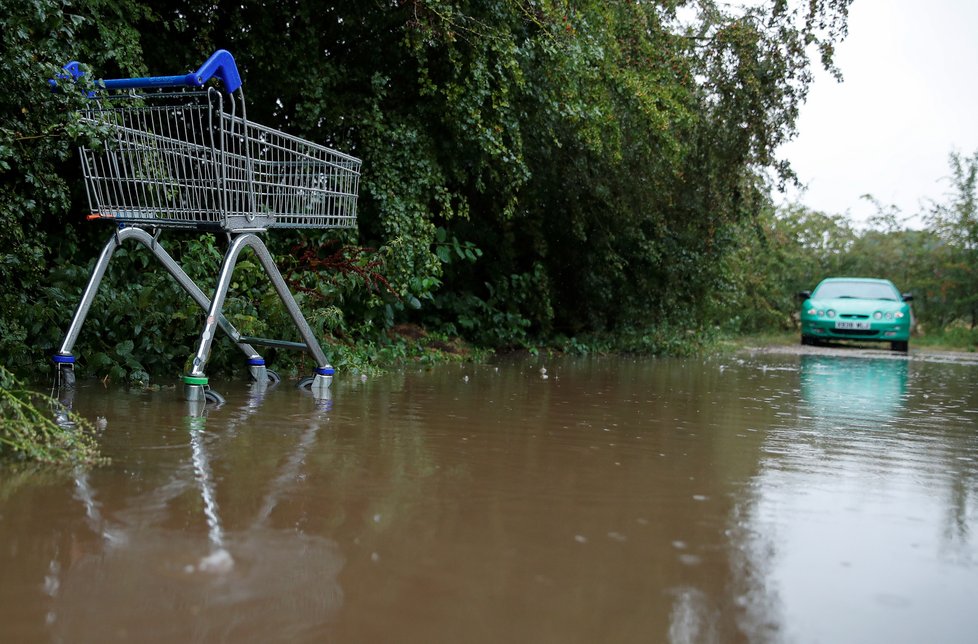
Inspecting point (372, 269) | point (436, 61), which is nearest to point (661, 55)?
point (436, 61)

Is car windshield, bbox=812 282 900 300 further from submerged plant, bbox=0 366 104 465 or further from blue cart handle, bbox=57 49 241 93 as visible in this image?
submerged plant, bbox=0 366 104 465

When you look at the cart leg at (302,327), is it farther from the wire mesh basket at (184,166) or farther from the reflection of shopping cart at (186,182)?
the wire mesh basket at (184,166)

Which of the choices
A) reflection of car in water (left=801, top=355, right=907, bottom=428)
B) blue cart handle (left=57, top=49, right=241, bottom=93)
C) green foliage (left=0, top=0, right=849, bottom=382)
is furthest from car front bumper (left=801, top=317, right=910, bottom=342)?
blue cart handle (left=57, top=49, right=241, bottom=93)

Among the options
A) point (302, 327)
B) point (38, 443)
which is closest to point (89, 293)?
point (302, 327)

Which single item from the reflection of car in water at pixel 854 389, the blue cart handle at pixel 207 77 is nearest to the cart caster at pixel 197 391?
the blue cart handle at pixel 207 77

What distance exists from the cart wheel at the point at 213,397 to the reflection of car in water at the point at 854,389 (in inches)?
131

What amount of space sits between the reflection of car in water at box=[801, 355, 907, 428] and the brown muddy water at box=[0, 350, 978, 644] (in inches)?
23.4

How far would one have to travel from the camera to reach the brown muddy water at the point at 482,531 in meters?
1.88

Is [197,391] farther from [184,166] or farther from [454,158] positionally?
[454,158]

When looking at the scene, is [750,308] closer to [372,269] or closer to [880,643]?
[372,269]

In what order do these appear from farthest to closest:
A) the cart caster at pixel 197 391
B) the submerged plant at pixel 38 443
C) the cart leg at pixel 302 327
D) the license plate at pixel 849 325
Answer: the license plate at pixel 849 325, the cart leg at pixel 302 327, the cart caster at pixel 197 391, the submerged plant at pixel 38 443

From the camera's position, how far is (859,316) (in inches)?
564

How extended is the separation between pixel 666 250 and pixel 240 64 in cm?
622

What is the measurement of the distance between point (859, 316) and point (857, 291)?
143 centimetres
